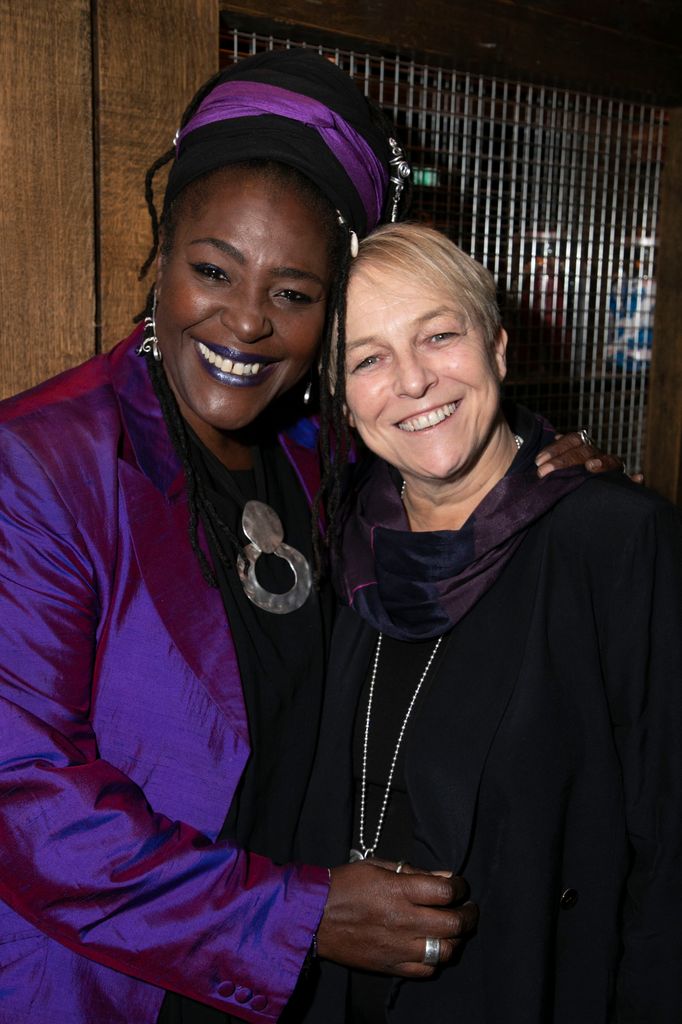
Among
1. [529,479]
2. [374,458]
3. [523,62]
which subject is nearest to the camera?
[529,479]

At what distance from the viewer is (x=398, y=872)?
149 cm

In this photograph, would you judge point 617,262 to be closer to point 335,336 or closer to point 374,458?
point 374,458

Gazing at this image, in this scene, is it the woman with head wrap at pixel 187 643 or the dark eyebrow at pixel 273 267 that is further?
the dark eyebrow at pixel 273 267

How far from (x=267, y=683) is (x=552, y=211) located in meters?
1.62

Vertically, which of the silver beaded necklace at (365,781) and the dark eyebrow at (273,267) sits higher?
the dark eyebrow at (273,267)

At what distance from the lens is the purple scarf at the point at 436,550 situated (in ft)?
5.35

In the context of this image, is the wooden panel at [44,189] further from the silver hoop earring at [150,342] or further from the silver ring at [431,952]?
the silver ring at [431,952]

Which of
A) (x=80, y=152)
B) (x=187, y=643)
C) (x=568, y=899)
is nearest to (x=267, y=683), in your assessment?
(x=187, y=643)

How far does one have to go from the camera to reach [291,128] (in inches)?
61.7

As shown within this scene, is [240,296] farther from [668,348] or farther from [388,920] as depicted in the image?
[668,348]

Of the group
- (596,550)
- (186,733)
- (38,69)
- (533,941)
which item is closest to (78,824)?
(186,733)

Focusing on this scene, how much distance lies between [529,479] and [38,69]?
1.09m

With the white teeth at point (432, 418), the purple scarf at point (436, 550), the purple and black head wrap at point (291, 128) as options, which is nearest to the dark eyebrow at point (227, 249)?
the purple and black head wrap at point (291, 128)

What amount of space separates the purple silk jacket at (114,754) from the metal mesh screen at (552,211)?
1180mm
